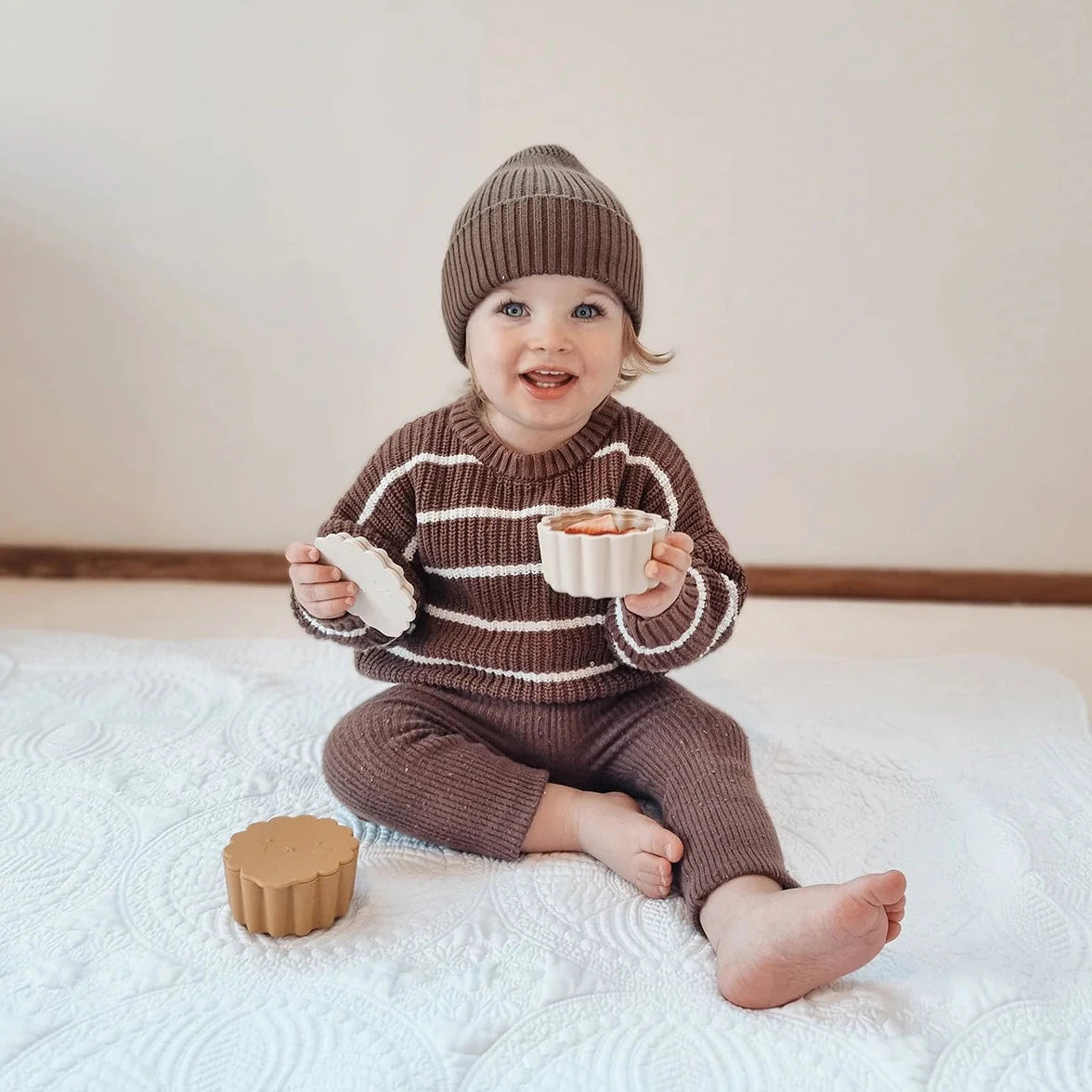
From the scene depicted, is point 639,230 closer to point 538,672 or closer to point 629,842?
point 538,672

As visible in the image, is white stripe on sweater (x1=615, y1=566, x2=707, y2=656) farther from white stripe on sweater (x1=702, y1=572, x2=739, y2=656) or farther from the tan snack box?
the tan snack box

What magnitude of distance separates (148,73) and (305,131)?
22 cm

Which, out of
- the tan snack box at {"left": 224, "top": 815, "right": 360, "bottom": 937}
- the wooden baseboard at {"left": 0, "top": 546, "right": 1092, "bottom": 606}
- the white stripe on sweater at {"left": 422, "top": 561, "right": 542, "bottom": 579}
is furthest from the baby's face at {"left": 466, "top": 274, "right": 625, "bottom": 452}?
the wooden baseboard at {"left": 0, "top": 546, "right": 1092, "bottom": 606}

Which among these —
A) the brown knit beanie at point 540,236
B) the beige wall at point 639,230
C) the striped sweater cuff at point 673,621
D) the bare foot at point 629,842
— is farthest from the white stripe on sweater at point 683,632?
the beige wall at point 639,230

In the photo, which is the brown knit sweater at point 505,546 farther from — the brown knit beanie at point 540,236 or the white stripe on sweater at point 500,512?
the brown knit beanie at point 540,236

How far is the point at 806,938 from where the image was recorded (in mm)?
684

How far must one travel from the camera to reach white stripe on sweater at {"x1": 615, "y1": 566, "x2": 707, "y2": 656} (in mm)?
880

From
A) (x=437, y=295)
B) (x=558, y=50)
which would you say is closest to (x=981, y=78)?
(x=558, y=50)

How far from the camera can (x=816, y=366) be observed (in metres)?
1.55

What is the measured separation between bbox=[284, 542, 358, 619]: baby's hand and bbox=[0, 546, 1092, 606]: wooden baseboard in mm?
774

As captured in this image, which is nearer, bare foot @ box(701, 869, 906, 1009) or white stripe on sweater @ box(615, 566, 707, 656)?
bare foot @ box(701, 869, 906, 1009)

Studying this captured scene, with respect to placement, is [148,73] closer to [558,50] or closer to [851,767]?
[558,50]

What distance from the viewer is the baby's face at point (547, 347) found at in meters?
0.87

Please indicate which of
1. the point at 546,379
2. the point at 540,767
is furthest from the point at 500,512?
the point at 540,767
